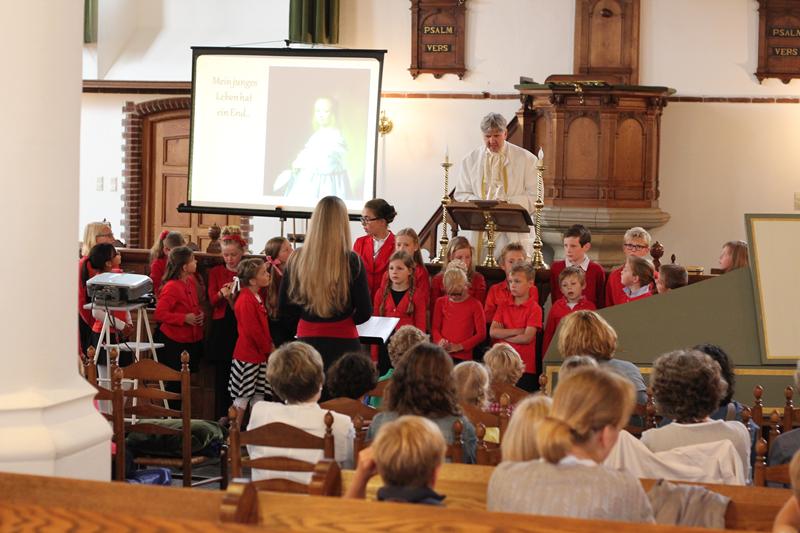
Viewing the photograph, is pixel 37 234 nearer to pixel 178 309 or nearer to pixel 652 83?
pixel 178 309

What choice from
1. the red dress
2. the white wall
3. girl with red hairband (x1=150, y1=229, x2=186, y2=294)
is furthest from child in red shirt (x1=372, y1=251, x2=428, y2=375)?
the white wall

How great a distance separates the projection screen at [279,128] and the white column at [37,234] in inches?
233

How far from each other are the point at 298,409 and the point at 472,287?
3.41 meters

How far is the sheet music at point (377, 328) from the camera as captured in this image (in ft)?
18.7

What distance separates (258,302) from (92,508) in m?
4.49

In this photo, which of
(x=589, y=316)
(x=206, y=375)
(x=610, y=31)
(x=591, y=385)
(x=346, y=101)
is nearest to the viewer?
(x=591, y=385)

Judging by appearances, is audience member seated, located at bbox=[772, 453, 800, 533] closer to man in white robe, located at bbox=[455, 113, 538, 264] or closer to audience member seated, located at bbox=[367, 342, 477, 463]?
audience member seated, located at bbox=[367, 342, 477, 463]

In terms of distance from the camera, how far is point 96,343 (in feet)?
25.2

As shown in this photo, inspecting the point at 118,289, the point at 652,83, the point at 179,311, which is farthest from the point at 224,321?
the point at 652,83

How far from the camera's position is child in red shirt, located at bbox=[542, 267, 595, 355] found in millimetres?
→ 6645

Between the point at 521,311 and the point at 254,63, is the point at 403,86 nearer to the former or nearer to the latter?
the point at 254,63

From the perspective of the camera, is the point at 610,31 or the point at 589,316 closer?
the point at 589,316

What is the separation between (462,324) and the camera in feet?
22.3

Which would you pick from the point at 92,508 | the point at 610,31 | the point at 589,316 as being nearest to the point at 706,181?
the point at 610,31
